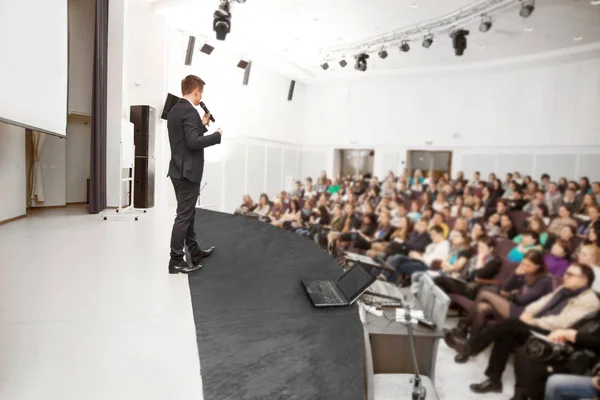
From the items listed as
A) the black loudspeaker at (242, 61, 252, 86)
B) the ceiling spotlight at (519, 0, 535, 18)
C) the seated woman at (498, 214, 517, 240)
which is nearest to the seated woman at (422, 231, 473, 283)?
the seated woman at (498, 214, 517, 240)

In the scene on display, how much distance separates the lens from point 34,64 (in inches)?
89.6

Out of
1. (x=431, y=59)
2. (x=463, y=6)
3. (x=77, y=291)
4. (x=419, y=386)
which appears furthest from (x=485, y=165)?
(x=77, y=291)

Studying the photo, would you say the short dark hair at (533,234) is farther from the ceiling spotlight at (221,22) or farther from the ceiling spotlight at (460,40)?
the ceiling spotlight at (221,22)

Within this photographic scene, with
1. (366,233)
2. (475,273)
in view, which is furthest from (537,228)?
(366,233)

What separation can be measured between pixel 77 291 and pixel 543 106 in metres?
7.60

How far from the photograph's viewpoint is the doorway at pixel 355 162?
27.7 feet

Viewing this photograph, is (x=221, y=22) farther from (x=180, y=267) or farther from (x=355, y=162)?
(x=355, y=162)

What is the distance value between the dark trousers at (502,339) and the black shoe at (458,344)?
1.02 ft

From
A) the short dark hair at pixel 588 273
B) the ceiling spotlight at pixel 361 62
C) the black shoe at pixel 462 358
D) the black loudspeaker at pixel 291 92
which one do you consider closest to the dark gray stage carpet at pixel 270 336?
the short dark hair at pixel 588 273

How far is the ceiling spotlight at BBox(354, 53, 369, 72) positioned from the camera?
6.99m

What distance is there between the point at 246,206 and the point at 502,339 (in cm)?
→ 402

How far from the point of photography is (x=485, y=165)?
7.75 meters

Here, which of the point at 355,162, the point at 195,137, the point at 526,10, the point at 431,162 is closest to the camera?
the point at 195,137

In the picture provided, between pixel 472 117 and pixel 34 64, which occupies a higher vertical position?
pixel 472 117
